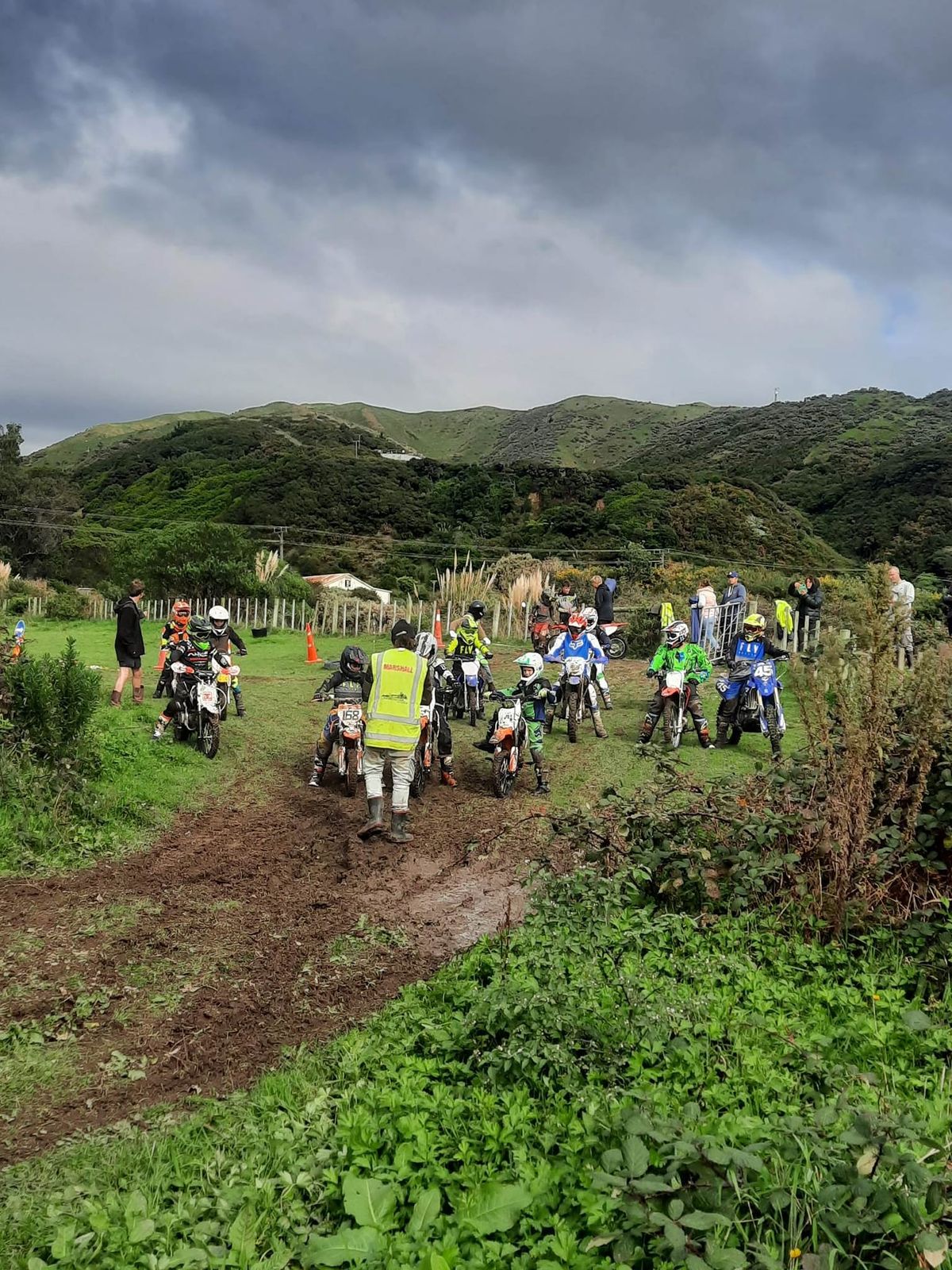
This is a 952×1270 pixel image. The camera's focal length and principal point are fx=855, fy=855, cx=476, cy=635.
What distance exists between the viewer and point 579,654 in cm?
1127

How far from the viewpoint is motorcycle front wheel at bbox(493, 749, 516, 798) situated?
8703mm

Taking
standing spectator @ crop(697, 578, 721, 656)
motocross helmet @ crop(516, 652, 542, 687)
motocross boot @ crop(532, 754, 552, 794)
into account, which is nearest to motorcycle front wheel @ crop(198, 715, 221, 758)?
motocross helmet @ crop(516, 652, 542, 687)

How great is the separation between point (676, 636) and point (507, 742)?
3050 millimetres

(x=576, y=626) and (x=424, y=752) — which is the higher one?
(x=576, y=626)

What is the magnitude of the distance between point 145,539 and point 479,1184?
3906 centimetres

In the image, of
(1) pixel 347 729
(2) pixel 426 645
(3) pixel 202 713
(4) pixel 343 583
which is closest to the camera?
(1) pixel 347 729

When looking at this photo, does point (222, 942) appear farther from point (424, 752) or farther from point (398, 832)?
point (424, 752)

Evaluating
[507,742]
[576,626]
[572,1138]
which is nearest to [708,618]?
[576,626]

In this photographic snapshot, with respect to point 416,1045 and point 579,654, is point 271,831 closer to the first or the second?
point 416,1045

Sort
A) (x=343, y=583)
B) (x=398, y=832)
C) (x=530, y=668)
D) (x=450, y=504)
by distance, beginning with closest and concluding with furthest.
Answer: (x=398, y=832), (x=530, y=668), (x=343, y=583), (x=450, y=504)

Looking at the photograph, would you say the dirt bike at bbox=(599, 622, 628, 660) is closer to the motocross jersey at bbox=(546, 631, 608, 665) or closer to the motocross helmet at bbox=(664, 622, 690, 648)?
the motocross jersey at bbox=(546, 631, 608, 665)

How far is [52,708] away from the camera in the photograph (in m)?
7.55

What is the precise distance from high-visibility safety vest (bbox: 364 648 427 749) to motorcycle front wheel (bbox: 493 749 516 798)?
165 cm

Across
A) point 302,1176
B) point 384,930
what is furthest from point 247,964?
point 302,1176
